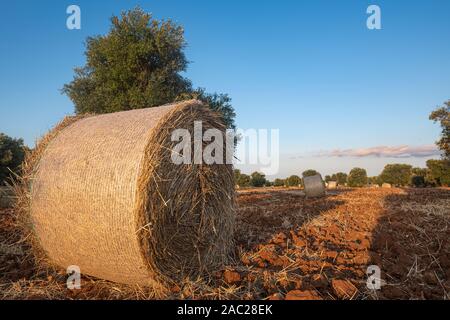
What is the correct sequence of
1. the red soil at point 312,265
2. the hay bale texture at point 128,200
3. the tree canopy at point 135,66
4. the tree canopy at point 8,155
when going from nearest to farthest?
the red soil at point 312,265 → the hay bale texture at point 128,200 → the tree canopy at point 135,66 → the tree canopy at point 8,155

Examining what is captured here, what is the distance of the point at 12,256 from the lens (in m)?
5.28

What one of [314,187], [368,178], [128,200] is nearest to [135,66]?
[314,187]

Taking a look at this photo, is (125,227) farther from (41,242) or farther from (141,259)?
(41,242)

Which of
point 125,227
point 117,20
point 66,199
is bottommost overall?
point 125,227

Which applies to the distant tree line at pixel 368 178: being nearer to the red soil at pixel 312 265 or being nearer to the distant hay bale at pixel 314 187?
the distant hay bale at pixel 314 187

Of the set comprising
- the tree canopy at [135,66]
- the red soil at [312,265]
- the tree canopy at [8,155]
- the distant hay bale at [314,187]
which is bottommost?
the red soil at [312,265]

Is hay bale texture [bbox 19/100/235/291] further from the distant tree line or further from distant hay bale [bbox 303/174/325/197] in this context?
the distant tree line

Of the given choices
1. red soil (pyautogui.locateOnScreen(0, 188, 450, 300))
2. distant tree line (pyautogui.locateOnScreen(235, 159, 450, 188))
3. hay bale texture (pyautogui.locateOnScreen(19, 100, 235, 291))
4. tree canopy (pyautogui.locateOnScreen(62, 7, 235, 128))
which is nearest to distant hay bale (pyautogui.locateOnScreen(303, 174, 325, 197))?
tree canopy (pyautogui.locateOnScreen(62, 7, 235, 128))

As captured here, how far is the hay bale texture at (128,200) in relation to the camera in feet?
12.3

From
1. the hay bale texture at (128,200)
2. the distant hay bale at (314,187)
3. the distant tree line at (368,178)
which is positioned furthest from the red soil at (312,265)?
the distant tree line at (368,178)

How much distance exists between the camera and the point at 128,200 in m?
3.68

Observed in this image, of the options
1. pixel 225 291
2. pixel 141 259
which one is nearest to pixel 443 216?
pixel 225 291
